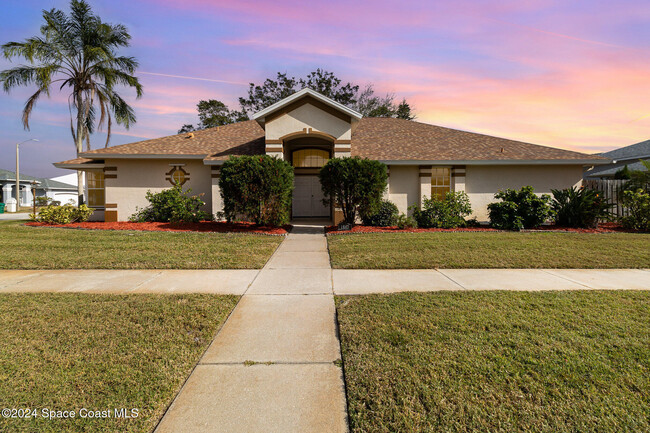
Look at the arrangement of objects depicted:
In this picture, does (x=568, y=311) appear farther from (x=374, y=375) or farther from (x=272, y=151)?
(x=272, y=151)

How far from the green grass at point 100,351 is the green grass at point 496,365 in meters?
1.77

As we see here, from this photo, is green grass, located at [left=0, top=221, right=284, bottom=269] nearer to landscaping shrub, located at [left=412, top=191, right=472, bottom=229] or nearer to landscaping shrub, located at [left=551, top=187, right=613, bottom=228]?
A: landscaping shrub, located at [left=412, top=191, right=472, bottom=229]

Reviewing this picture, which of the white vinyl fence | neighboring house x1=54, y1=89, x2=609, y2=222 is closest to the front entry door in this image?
neighboring house x1=54, y1=89, x2=609, y2=222

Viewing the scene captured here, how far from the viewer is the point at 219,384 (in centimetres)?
314

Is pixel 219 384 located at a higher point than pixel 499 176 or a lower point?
lower

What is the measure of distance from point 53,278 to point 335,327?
618 cm

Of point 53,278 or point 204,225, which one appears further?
point 204,225

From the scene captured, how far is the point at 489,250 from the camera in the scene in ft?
30.1

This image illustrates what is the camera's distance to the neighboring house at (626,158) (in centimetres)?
2628

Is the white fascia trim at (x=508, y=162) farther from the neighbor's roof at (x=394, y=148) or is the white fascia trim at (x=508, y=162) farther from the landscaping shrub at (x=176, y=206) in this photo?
the landscaping shrub at (x=176, y=206)

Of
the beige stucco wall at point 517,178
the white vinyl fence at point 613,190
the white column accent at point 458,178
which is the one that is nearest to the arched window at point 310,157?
the white column accent at point 458,178

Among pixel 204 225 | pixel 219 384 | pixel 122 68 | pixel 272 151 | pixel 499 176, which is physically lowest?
pixel 219 384

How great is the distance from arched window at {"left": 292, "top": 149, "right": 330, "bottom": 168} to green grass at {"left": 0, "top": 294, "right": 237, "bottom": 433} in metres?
14.2

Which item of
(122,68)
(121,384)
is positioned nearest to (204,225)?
(121,384)
